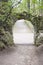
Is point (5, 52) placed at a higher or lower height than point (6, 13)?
lower

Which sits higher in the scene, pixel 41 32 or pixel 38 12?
pixel 38 12

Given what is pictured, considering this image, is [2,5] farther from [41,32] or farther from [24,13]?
[41,32]

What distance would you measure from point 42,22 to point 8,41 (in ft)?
11.7

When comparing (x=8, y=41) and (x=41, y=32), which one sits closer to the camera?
(x=8, y=41)

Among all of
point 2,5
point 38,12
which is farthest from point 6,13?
point 38,12

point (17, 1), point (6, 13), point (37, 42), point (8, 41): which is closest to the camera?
point (17, 1)

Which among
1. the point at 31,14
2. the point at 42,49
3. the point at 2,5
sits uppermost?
the point at 2,5

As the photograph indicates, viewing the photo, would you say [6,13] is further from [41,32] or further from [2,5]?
[41,32]

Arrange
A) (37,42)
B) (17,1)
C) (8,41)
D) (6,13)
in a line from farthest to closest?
(37,42) < (8,41) < (6,13) < (17,1)

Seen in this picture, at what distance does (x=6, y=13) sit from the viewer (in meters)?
12.4

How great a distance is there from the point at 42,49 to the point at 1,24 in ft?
13.0

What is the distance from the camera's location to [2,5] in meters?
13.0

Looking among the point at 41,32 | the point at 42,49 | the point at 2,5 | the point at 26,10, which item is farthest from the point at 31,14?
the point at 42,49

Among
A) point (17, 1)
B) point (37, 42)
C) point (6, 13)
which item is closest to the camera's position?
point (17, 1)
